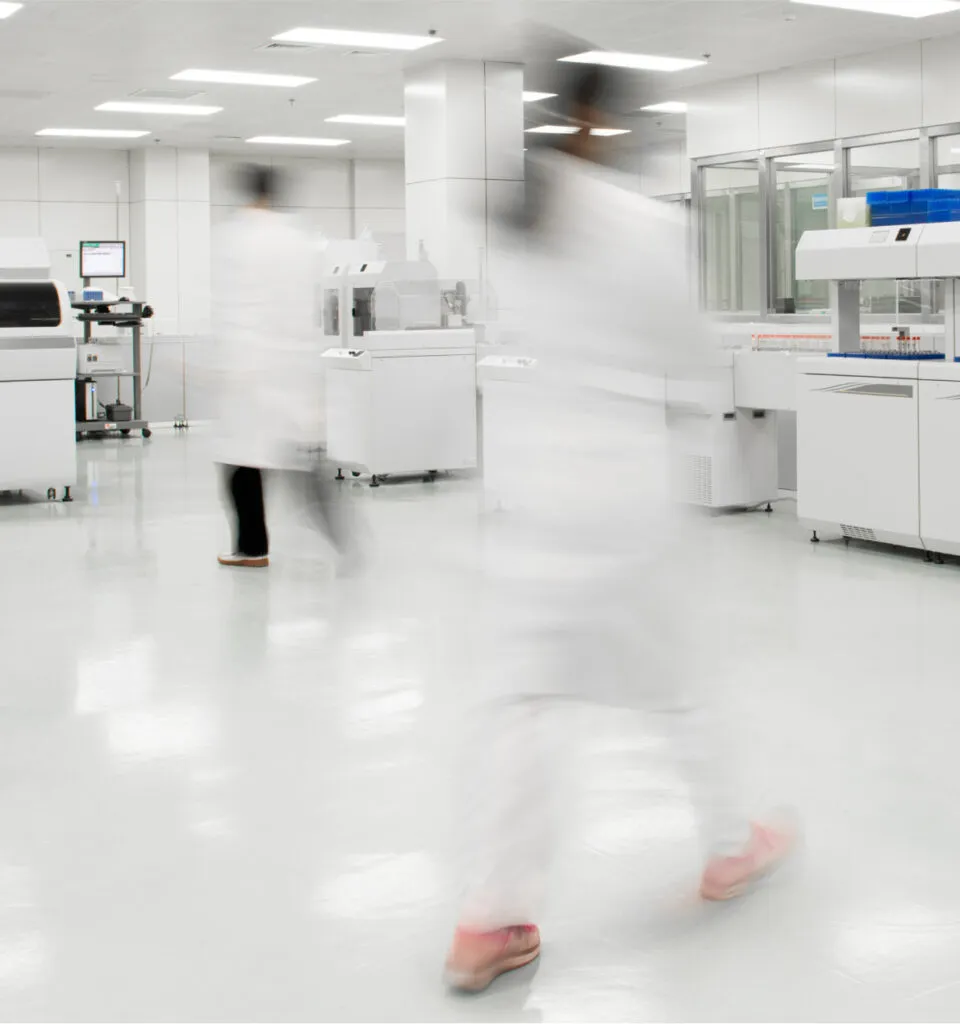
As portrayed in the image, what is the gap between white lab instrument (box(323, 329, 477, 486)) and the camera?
8891mm

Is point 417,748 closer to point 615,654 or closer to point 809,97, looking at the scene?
point 615,654

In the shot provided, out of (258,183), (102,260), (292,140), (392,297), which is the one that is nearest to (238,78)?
(102,260)

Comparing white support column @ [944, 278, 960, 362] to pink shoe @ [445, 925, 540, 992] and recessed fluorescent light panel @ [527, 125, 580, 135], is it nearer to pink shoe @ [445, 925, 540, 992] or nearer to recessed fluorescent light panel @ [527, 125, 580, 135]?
recessed fluorescent light panel @ [527, 125, 580, 135]

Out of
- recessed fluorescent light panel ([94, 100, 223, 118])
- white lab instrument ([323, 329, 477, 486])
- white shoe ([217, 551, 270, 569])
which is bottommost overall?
white shoe ([217, 551, 270, 569])

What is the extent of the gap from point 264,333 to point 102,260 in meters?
8.83

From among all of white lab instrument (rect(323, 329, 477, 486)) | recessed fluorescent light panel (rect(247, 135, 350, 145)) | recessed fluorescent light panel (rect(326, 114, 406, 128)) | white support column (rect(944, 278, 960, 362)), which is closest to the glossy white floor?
white support column (rect(944, 278, 960, 362))

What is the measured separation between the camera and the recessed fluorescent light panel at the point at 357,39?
998 cm

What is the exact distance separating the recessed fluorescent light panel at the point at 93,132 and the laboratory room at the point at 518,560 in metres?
3.17

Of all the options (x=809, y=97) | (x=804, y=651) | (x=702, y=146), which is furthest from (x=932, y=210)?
(x=702, y=146)

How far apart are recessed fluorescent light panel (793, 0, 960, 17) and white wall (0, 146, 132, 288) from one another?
37.4ft

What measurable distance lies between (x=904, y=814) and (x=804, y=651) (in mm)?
1528

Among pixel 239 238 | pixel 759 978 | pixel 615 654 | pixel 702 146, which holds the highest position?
pixel 702 146

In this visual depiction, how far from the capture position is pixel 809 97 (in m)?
11.2

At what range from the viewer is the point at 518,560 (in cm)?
227
